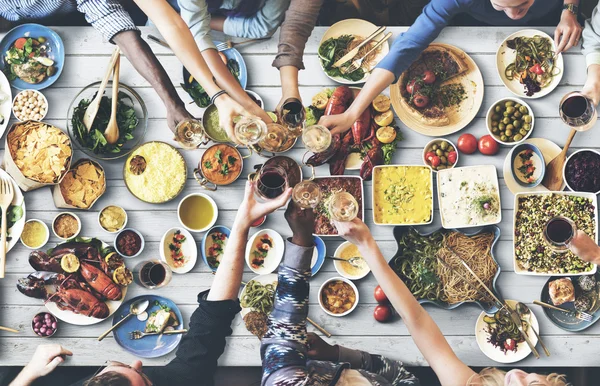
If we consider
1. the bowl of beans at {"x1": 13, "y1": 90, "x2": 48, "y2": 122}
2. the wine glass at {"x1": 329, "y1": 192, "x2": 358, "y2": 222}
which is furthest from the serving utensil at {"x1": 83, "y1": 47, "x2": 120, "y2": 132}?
the wine glass at {"x1": 329, "y1": 192, "x2": 358, "y2": 222}

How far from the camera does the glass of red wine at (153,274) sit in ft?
7.63

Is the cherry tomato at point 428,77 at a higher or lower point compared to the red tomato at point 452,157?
higher

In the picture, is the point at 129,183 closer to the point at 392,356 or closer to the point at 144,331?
the point at 144,331

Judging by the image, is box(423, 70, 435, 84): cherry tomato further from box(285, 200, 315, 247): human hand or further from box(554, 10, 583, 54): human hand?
box(285, 200, 315, 247): human hand

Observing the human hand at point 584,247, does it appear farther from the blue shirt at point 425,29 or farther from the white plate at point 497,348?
the blue shirt at point 425,29

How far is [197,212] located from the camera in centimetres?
237

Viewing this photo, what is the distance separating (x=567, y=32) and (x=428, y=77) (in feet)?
2.17

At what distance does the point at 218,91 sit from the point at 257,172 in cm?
40

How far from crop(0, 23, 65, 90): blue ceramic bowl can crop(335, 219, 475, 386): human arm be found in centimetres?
152

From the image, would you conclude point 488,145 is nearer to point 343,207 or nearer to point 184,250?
point 343,207

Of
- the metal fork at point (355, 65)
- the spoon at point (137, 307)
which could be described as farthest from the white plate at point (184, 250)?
the metal fork at point (355, 65)

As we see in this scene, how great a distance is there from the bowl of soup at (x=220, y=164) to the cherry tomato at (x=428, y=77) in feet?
3.03

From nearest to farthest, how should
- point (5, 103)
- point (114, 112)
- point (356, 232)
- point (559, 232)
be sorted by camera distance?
point (356, 232), point (559, 232), point (114, 112), point (5, 103)

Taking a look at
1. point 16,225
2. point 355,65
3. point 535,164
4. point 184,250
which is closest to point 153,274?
point 184,250
